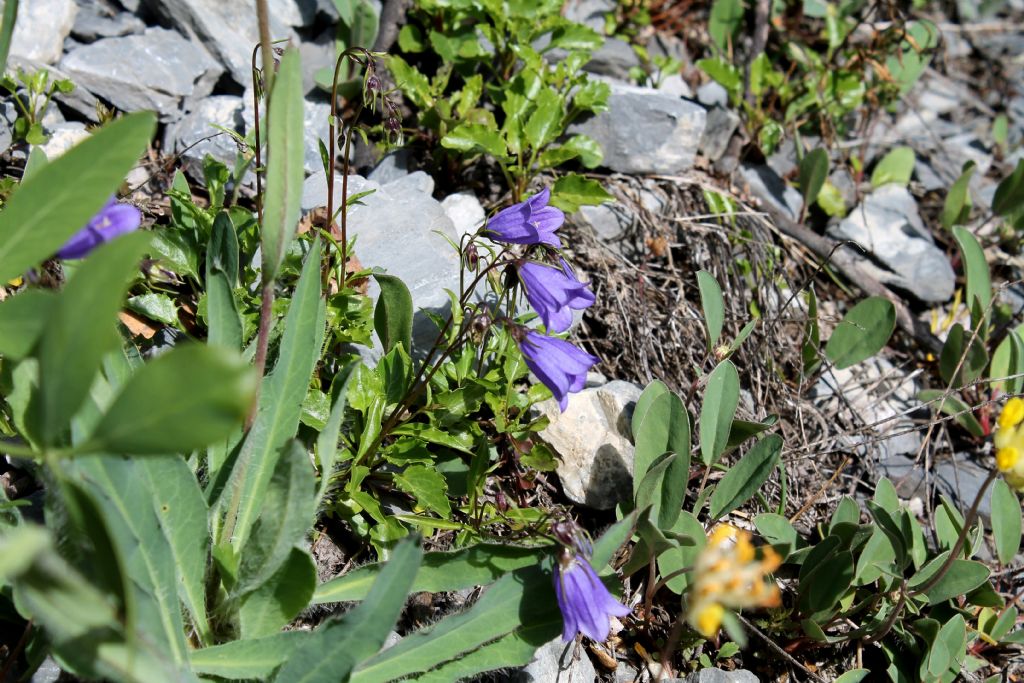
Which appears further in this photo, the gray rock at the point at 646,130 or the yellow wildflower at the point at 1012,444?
the gray rock at the point at 646,130

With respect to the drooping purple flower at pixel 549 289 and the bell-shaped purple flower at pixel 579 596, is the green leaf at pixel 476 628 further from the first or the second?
the drooping purple flower at pixel 549 289

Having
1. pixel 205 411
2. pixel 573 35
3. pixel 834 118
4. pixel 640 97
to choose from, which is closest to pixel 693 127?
pixel 640 97

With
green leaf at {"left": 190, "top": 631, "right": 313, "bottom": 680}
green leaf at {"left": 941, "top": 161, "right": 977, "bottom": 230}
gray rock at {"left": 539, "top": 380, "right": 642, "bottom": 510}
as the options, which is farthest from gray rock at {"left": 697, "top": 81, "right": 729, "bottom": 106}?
green leaf at {"left": 190, "top": 631, "right": 313, "bottom": 680}

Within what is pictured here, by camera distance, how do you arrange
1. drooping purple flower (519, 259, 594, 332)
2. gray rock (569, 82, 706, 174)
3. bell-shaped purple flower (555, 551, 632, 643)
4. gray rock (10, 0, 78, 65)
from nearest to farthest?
bell-shaped purple flower (555, 551, 632, 643) < drooping purple flower (519, 259, 594, 332) < gray rock (10, 0, 78, 65) < gray rock (569, 82, 706, 174)

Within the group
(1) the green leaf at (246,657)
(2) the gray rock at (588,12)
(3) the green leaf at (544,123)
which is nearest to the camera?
(1) the green leaf at (246,657)

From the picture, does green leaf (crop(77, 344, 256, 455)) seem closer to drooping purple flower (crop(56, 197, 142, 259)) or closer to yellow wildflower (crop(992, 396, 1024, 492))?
drooping purple flower (crop(56, 197, 142, 259))

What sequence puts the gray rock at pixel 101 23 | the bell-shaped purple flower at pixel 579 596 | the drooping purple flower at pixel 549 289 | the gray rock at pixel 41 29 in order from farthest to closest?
the gray rock at pixel 101 23 < the gray rock at pixel 41 29 < the drooping purple flower at pixel 549 289 < the bell-shaped purple flower at pixel 579 596

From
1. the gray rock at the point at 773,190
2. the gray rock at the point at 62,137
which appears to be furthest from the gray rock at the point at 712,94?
the gray rock at the point at 62,137
